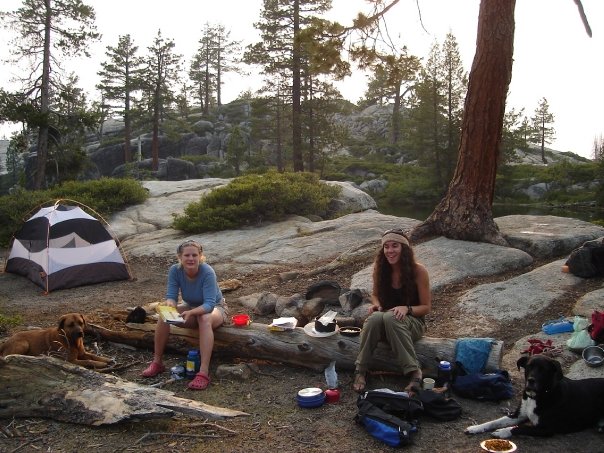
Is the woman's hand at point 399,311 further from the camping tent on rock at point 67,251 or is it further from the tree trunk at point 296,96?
the tree trunk at point 296,96

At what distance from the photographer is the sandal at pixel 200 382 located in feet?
15.7

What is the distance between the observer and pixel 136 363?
5500mm

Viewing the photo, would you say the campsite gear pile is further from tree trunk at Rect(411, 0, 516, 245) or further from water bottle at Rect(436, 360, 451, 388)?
tree trunk at Rect(411, 0, 516, 245)

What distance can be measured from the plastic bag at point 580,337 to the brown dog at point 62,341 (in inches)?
184

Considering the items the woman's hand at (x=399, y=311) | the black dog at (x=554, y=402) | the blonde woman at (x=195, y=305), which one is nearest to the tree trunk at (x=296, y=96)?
the blonde woman at (x=195, y=305)

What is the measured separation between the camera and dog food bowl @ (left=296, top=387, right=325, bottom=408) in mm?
4316

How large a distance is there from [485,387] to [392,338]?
0.85 meters

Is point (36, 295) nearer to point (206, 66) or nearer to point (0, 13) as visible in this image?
point (0, 13)

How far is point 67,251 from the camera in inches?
372

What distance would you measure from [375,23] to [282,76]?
1758 centimetres

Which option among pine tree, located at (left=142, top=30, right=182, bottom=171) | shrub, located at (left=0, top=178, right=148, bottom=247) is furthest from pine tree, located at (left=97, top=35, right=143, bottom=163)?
shrub, located at (left=0, top=178, right=148, bottom=247)

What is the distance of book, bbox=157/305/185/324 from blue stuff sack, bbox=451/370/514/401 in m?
2.64

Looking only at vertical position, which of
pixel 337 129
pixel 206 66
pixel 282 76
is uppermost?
pixel 206 66

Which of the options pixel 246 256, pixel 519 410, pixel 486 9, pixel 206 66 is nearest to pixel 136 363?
pixel 519 410
